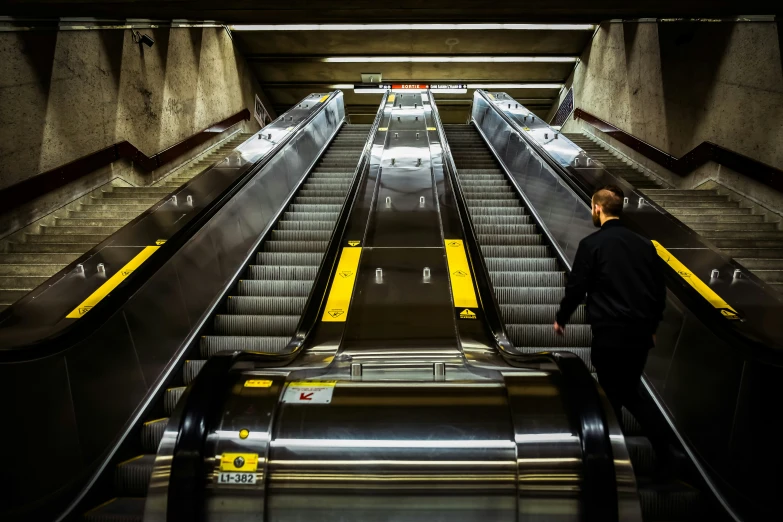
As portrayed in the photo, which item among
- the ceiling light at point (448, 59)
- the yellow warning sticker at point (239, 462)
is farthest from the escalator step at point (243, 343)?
the ceiling light at point (448, 59)

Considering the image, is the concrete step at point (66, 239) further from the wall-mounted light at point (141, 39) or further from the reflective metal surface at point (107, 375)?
the wall-mounted light at point (141, 39)

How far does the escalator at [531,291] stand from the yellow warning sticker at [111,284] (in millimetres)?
2670

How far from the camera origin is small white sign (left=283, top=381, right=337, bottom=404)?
1.97m

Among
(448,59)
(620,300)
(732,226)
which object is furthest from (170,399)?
(448,59)

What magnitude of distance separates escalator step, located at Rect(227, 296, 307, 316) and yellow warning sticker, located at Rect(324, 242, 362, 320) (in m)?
0.49

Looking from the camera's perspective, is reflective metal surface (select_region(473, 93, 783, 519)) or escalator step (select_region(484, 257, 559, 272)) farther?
escalator step (select_region(484, 257, 559, 272))

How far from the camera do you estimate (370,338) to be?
316 centimetres

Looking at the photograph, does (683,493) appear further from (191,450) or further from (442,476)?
(191,450)

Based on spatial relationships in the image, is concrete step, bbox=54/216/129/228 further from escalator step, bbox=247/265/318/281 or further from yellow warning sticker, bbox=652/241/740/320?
yellow warning sticker, bbox=652/241/740/320

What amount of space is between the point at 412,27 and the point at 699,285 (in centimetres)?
1300

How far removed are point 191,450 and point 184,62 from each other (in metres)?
11.4

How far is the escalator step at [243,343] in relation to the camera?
12.3 feet

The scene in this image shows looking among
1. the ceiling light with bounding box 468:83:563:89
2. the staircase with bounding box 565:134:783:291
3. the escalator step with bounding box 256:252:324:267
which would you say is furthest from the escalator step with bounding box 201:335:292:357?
the ceiling light with bounding box 468:83:563:89

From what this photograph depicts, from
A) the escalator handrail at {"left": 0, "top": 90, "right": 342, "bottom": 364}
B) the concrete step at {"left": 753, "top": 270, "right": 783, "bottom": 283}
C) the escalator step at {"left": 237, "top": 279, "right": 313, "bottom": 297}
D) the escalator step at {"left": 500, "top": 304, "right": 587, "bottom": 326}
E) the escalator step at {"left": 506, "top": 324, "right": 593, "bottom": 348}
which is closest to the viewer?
the escalator handrail at {"left": 0, "top": 90, "right": 342, "bottom": 364}
